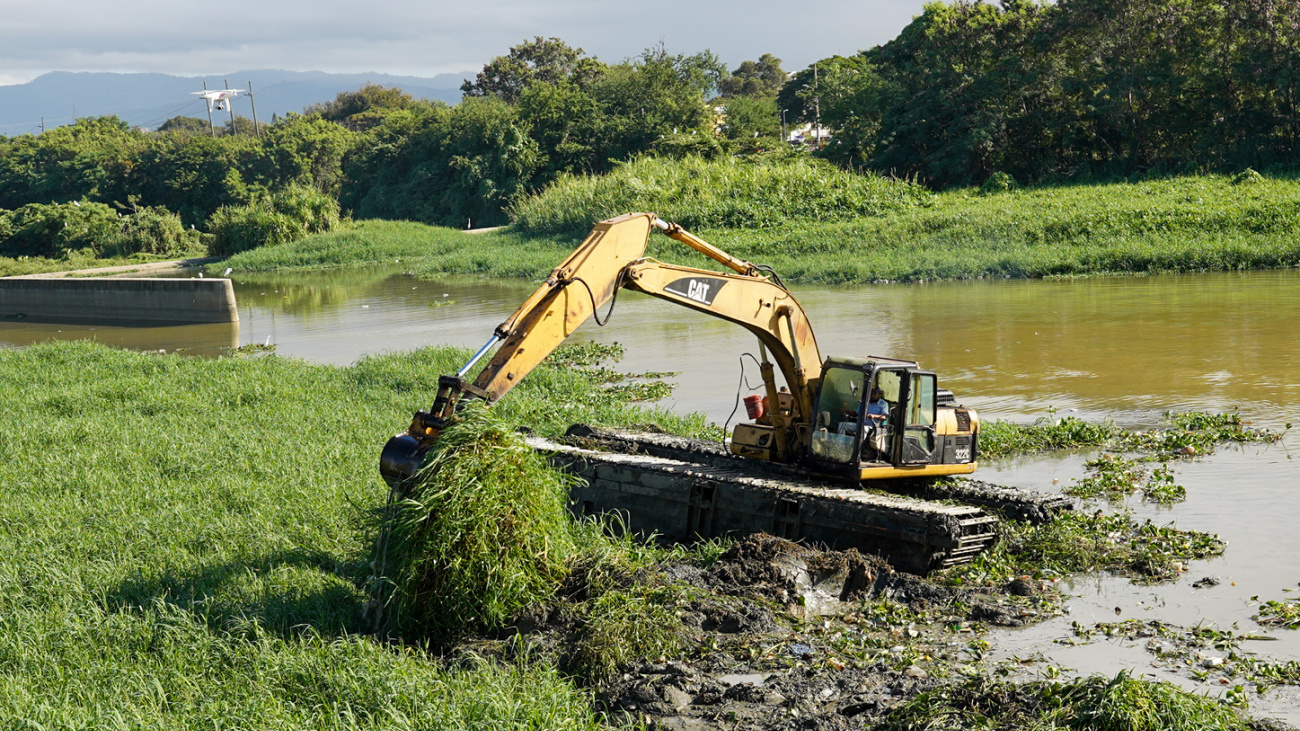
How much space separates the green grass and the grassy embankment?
16.1m

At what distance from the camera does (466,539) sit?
7363mm

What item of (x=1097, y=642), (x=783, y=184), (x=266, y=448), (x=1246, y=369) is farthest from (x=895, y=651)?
(x=783, y=184)

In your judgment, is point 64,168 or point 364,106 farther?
point 364,106

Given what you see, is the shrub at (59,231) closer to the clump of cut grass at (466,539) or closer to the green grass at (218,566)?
the green grass at (218,566)

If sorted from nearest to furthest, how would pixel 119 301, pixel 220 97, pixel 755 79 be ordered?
pixel 119 301 < pixel 755 79 < pixel 220 97

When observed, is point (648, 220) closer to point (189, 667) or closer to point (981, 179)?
point (189, 667)

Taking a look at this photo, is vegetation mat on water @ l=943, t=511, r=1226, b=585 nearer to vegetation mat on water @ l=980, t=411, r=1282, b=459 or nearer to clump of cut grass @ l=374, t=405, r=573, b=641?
vegetation mat on water @ l=980, t=411, r=1282, b=459

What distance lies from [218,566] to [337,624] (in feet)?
5.75

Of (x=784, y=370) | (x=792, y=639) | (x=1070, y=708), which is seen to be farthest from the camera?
(x=784, y=370)

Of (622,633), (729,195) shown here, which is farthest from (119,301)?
(622,633)

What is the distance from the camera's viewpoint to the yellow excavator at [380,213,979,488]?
8.41m

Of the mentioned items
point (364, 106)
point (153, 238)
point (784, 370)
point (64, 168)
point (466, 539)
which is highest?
point (364, 106)

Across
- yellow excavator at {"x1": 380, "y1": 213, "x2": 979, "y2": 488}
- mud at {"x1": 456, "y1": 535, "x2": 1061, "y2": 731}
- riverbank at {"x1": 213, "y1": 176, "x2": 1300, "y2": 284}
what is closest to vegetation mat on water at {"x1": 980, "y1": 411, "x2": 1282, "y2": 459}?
yellow excavator at {"x1": 380, "y1": 213, "x2": 979, "y2": 488}

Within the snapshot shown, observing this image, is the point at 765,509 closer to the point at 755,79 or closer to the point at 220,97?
the point at 755,79
